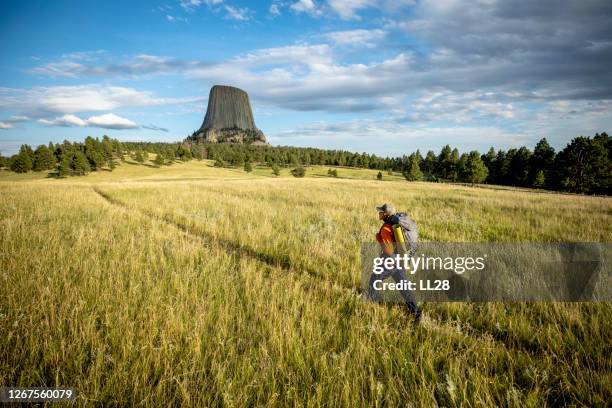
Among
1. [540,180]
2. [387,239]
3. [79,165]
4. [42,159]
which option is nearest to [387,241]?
[387,239]

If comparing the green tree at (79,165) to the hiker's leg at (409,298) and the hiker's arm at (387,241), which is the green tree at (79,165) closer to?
the hiker's arm at (387,241)

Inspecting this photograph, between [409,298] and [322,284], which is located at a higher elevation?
[409,298]

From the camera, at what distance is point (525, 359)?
2891 mm

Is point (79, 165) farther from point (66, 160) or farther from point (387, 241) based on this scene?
point (387, 241)

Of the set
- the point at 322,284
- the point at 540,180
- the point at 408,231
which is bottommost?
the point at 322,284

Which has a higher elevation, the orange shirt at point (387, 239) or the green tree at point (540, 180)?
the green tree at point (540, 180)

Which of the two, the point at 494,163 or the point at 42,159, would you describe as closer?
the point at 42,159

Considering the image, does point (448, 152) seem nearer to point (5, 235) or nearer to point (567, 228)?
point (567, 228)

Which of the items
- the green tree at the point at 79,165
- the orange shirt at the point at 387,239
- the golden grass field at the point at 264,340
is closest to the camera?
the golden grass field at the point at 264,340

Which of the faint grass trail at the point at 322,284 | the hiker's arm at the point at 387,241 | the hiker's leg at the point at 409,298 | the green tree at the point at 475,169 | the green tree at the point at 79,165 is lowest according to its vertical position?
the faint grass trail at the point at 322,284

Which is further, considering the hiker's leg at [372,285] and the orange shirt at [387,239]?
the hiker's leg at [372,285]

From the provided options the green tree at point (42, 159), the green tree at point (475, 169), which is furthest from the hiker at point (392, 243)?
the green tree at point (42, 159)

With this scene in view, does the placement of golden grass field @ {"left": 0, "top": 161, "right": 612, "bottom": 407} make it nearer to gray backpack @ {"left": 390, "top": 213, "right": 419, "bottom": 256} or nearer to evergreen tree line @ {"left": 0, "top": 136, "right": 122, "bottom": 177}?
gray backpack @ {"left": 390, "top": 213, "right": 419, "bottom": 256}

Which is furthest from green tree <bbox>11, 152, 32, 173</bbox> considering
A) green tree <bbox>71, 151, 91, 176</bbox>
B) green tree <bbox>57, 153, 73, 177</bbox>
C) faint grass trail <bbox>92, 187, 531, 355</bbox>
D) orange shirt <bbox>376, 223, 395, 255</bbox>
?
orange shirt <bbox>376, 223, 395, 255</bbox>
